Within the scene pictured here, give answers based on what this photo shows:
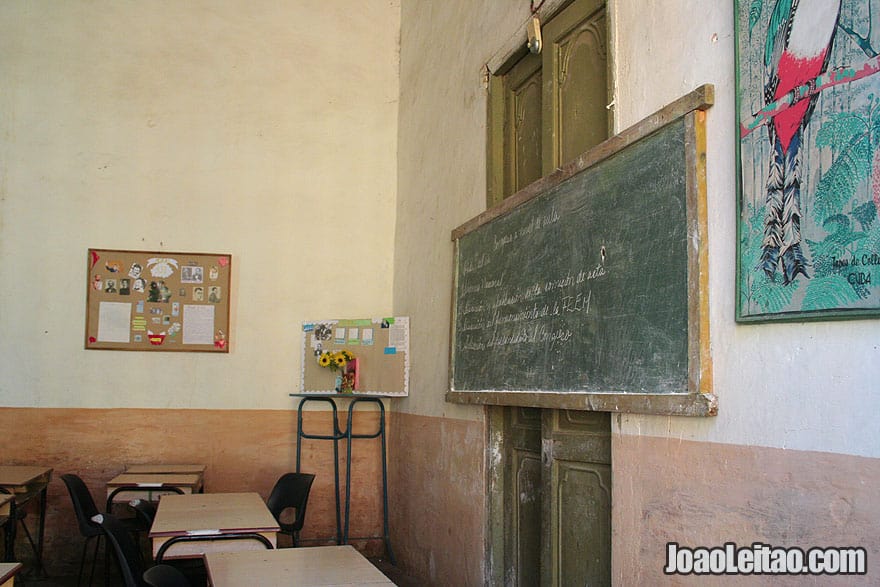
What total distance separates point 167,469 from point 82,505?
1050mm

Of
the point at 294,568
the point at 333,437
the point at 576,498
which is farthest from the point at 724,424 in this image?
the point at 333,437

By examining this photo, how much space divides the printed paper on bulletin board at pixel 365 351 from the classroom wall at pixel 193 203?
0.16m

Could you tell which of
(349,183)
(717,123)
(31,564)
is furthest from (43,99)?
(717,123)

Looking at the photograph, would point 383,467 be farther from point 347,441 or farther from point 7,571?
point 7,571

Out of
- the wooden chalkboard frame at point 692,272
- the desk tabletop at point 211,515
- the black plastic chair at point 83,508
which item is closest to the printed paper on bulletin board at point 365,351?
the desk tabletop at point 211,515

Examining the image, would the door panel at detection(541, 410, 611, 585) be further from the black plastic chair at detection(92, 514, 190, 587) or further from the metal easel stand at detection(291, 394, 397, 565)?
the metal easel stand at detection(291, 394, 397, 565)

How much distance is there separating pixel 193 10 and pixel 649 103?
4.97 meters

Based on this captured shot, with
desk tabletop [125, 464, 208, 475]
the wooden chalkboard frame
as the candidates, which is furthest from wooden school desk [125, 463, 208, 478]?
the wooden chalkboard frame

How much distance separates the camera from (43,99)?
645cm

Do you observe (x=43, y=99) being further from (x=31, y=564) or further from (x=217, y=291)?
(x=31, y=564)

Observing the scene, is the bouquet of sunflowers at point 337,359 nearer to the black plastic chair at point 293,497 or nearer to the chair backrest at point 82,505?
the black plastic chair at point 293,497

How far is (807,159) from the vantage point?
2.10 m

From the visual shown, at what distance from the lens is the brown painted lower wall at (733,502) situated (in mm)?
1931

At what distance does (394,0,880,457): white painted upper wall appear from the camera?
1997 mm
